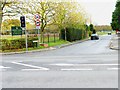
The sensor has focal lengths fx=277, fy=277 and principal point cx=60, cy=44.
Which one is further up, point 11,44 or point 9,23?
point 9,23

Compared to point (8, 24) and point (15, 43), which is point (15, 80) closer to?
point (15, 43)

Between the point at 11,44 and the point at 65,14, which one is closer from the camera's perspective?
the point at 11,44

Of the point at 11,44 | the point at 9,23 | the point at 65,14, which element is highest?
the point at 65,14

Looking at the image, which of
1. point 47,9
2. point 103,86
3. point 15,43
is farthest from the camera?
point 47,9

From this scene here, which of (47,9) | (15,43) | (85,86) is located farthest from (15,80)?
(47,9)

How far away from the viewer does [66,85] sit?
24.8 feet

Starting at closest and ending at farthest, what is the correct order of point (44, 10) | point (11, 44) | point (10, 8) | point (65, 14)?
point (11, 44) → point (10, 8) → point (44, 10) → point (65, 14)

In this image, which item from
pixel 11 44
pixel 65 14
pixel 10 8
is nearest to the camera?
pixel 11 44

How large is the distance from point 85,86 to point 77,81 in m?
0.75

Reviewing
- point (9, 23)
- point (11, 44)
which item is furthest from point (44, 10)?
point (11, 44)

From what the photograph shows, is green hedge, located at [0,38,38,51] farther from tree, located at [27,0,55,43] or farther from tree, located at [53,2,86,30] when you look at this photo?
tree, located at [53,2,86,30]

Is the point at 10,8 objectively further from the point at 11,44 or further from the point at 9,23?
the point at 11,44

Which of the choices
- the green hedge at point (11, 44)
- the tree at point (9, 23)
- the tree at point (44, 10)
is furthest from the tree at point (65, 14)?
the green hedge at point (11, 44)

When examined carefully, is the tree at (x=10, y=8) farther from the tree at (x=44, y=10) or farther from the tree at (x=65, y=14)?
the tree at (x=65, y=14)
